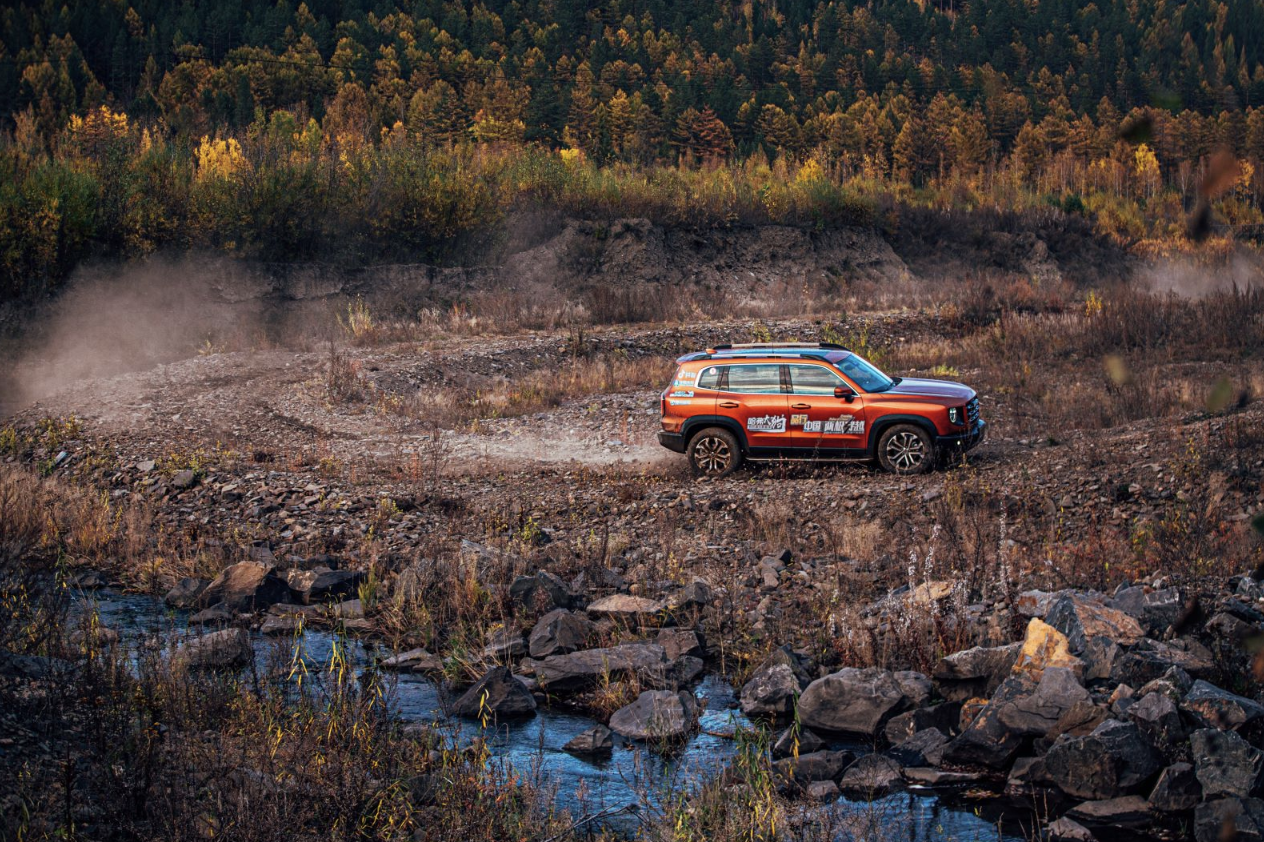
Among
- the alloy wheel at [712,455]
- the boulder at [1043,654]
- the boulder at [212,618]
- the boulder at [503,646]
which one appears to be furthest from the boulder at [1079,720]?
the alloy wheel at [712,455]

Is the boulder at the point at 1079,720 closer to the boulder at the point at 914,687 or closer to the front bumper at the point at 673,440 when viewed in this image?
the boulder at the point at 914,687

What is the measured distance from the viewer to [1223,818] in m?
6.32

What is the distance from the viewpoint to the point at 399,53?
7088cm

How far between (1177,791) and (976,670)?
198 centimetres

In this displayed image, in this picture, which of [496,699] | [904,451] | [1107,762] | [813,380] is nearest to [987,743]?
[1107,762]

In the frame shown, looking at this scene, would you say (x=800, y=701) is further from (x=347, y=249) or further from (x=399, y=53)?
(x=399, y=53)

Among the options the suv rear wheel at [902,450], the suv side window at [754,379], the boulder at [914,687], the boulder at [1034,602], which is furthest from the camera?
the suv side window at [754,379]

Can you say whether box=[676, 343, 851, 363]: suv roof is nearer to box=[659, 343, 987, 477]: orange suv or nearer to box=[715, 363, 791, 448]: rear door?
box=[659, 343, 987, 477]: orange suv

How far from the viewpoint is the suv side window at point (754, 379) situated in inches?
598

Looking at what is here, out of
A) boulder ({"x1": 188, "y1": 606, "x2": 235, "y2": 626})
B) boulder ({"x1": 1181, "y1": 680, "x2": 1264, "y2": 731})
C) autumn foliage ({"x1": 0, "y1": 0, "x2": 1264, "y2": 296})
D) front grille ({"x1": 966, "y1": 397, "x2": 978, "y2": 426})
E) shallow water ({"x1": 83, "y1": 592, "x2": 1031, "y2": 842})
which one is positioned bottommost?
shallow water ({"x1": 83, "y1": 592, "x2": 1031, "y2": 842})

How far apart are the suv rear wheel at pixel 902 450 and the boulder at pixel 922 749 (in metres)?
7.03

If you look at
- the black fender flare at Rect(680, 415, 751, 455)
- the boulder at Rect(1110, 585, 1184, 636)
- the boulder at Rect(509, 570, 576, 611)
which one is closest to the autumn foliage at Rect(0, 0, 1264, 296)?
the black fender flare at Rect(680, 415, 751, 455)

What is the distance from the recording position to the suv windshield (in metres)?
15.0

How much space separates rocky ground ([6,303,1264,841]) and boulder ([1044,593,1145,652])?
0.09 feet
